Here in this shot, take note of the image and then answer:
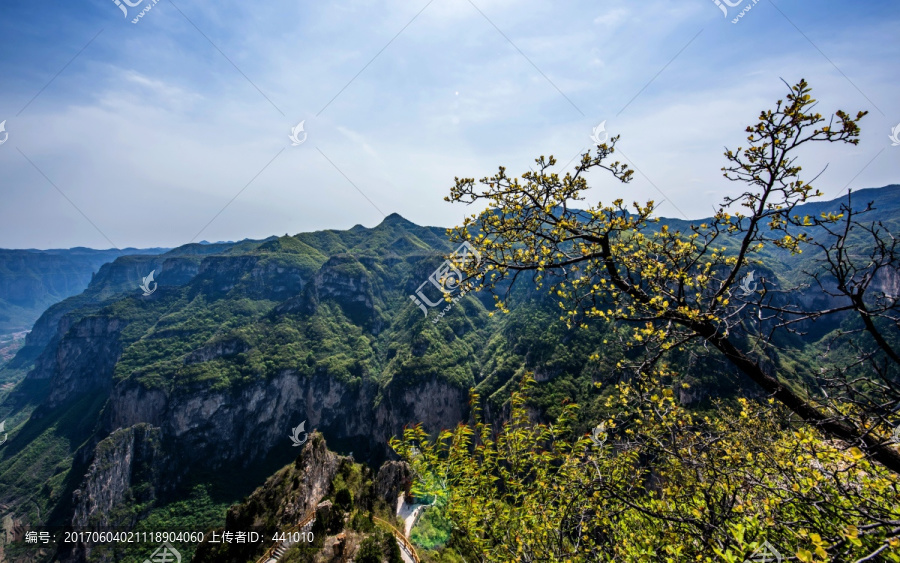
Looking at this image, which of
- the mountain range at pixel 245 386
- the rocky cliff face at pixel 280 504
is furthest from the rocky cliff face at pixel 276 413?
the rocky cliff face at pixel 280 504

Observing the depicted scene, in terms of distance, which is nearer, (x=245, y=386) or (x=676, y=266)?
(x=676, y=266)

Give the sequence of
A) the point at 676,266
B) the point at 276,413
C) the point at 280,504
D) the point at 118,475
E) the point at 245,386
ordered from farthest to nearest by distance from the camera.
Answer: the point at 276,413
the point at 245,386
the point at 118,475
the point at 280,504
the point at 676,266

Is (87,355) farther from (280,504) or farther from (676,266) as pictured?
(676,266)

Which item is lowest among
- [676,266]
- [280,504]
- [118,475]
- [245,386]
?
[118,475]

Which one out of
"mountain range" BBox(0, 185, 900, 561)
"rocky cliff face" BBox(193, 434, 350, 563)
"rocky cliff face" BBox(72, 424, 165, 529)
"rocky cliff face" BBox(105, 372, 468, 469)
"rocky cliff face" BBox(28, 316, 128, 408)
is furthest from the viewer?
"rocky cliff face" BBox(28, 316, 128, 408)

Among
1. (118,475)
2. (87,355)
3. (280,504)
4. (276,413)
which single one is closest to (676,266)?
(280,504)

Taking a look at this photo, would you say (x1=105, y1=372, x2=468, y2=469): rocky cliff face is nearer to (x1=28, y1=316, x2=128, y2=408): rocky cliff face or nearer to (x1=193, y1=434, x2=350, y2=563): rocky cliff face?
(x1=193, y1=434, x2=350, y2=563): rocky cliff face

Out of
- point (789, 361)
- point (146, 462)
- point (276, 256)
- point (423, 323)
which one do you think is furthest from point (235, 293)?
point (789, 361)

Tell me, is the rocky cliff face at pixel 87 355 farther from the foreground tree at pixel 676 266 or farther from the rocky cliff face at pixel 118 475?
the foreground tree at pixel 676 266

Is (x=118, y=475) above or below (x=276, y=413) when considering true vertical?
below

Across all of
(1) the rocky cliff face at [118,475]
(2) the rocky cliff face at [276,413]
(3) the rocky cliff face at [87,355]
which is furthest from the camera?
(3) the rocky cliff face at [87,355]

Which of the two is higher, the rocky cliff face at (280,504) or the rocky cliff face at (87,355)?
the rocky cliff face at (87,355)

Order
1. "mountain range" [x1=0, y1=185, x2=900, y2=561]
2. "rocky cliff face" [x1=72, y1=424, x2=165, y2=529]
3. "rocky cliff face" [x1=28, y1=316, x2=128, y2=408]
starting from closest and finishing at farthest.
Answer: "rocky cliff face" [x1=72, y1=424, x2=165, y2=529]
"mountain range" [x1=0, y1=185, x2=900, y2=561]
"rocky cliff face" [x1=28, y1=316, x2=128, y2=408]

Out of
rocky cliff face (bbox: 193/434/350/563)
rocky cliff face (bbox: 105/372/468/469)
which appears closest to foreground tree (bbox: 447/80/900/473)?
rocky cliff face (bbox: 193/434/350/563)
